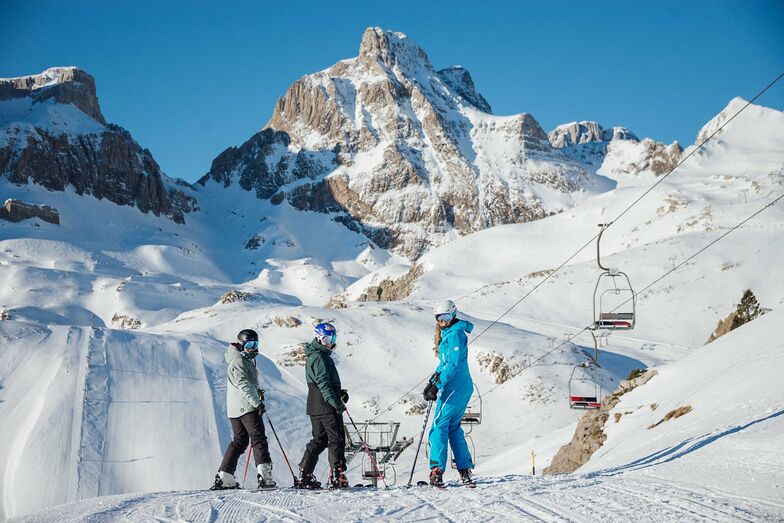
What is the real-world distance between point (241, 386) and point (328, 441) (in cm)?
143

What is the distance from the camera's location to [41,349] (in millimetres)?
42844

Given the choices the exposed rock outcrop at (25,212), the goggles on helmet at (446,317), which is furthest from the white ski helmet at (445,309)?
the exposed rock outcrop at (25,212)

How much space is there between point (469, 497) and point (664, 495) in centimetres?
195

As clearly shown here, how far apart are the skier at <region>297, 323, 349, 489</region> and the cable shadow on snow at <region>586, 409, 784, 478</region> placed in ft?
11.5

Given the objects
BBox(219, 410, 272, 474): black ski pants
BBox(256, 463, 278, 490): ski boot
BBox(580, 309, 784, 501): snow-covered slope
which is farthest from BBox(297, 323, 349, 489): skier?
BBox(580, 309, 784, 501): snow-covered slope

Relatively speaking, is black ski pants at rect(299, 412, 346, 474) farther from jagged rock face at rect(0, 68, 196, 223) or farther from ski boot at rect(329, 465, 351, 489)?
jagged rock face at rect(0, 68, 196, 223)

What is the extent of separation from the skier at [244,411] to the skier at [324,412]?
0.62 meters

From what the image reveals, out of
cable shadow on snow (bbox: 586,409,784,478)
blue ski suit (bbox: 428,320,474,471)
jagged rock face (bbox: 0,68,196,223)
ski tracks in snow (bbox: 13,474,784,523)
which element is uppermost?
jagged rock face (bbox: 0,68,196,223)

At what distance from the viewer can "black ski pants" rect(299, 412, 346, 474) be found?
9.63 metres

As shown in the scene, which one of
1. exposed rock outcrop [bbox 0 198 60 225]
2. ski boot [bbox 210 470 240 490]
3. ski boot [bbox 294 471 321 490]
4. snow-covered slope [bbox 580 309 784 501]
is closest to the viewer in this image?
snow-covered slope [bbox 580 309 784 501]

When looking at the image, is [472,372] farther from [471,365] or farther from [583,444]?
[583,444]

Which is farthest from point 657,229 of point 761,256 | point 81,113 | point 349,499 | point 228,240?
point 81,113

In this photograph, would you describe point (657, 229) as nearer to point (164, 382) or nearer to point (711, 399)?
point (164, 382)

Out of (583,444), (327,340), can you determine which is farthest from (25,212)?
(327,340)
